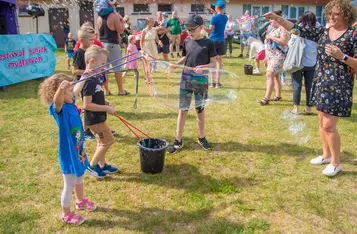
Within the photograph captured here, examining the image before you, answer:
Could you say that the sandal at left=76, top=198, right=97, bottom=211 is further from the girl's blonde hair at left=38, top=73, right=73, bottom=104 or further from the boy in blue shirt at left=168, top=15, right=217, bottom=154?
the boy in blue shirt at left=168, top=15, right=217, bottom=154

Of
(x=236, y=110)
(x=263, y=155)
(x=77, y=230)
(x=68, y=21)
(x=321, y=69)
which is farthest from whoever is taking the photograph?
(x=68, y=21)

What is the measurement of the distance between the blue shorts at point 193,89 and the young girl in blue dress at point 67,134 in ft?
5.32

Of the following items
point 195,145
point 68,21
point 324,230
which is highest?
point 68,21

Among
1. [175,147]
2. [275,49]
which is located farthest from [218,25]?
[175,147]

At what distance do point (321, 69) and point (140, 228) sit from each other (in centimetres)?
266

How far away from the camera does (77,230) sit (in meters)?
2.79

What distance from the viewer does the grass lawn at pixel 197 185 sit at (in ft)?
9.55

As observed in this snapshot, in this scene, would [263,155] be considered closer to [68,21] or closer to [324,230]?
[324,230]

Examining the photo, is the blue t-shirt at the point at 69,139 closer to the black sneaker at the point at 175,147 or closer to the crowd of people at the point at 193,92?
the crowd of people at the point at 193,92

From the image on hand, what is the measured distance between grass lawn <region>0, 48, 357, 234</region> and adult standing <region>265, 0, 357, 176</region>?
1.89 feet

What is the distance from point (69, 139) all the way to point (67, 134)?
0.05m

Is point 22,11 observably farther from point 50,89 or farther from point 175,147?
point 50,89

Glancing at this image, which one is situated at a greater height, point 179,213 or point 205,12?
point 205,12

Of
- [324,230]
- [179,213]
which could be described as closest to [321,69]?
[324,230]
